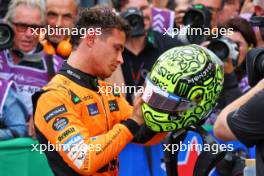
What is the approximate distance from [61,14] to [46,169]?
180 cm

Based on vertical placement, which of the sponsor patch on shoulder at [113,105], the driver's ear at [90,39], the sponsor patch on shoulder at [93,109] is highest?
the driver's ear at [90,39]

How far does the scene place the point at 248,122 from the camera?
328 cm

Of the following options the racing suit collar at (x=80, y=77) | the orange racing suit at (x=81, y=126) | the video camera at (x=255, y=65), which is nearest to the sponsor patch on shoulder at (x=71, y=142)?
the orange racing suit at (x=81, y=126)

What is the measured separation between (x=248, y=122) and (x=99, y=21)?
147cm

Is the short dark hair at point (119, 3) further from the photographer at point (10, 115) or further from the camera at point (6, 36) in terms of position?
the photographer at point (10, 115)

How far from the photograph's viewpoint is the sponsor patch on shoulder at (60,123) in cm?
414

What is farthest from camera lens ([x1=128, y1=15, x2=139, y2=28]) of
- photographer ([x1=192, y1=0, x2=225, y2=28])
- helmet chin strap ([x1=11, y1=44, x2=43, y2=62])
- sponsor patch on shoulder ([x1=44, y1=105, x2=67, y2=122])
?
sponsor patch on shoulder ([x1=44, y1=105, x2=67, y2=122])

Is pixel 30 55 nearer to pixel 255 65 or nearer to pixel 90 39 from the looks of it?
pixel 90 39

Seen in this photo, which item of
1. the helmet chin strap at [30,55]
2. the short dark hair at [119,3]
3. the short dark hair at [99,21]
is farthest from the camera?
the short dark hair at [119,3]

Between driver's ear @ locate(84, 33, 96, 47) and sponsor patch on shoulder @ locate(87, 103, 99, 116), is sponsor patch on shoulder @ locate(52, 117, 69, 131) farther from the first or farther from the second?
driver's ear @ locate(84, 33, 96, 47)

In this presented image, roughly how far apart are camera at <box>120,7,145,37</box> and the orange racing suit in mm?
2069

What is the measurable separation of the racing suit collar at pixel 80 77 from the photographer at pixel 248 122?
114cm

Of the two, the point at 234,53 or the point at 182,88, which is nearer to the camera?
the point at 182,88

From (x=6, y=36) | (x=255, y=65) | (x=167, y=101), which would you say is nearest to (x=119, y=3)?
(x=6, y=36)
